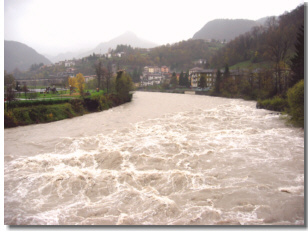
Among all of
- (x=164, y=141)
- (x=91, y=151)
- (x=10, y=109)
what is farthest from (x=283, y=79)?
(x=10, y=109)

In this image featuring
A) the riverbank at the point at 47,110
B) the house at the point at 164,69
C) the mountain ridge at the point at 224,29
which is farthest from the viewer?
the house at the point at 164,69

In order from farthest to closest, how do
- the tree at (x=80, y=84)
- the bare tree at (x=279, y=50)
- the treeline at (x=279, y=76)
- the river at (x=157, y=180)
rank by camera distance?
the bare tree at (x=279, y=50) → the tree at (x=80, y=84) → the treeline at (x=279, y=76) → the river at (x=157, y=180)

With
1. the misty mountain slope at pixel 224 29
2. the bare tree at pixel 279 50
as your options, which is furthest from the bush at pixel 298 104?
the misty mountain slope at pixel 224 29

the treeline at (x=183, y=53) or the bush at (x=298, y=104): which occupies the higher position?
the treeline at (x=183, y=53)

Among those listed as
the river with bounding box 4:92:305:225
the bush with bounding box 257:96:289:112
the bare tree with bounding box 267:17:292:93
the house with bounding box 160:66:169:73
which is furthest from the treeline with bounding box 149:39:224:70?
the river with bounding box 4:92:305:225

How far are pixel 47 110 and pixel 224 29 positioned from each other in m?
90.8

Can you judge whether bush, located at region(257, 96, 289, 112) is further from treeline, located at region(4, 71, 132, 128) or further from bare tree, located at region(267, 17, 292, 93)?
treeline, located at region(4, 71, 132, 128)

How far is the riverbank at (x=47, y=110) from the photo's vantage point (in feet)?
36.9

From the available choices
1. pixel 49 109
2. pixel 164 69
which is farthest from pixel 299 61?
pixel 164 69

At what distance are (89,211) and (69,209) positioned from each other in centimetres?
35

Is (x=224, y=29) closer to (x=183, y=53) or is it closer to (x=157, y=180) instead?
(x=183, y=53)

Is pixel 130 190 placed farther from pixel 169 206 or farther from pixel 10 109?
pixel 10 109

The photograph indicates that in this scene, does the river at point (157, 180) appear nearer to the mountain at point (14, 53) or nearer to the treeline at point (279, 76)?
the treeline at point (279, 76)

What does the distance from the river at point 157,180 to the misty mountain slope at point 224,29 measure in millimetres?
73850
